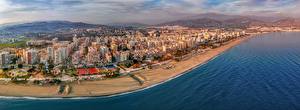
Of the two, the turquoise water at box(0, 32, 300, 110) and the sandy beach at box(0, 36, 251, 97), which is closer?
the turquoise water at box(0, 32, 300, 110)

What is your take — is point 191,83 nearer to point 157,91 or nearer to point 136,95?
point 157,91

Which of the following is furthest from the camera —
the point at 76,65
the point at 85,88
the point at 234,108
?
the point at 76,65

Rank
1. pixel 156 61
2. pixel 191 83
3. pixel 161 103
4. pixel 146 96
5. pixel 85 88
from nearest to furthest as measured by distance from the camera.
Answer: pixel 161 103
pixel 146 96
pixel 85 88
pixel 191 83
pixel 156 61

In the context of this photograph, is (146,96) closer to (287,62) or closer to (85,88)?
(85,88)

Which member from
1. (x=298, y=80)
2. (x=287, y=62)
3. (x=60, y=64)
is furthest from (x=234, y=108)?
(x=60, y=64)

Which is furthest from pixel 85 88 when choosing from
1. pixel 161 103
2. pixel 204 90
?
pixel 204 90

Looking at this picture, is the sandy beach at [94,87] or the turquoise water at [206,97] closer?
the turquoise water at [206,97]

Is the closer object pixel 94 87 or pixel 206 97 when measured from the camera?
pixel 206 97

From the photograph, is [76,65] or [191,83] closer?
[191,83]

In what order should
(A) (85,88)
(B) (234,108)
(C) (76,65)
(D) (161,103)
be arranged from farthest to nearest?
(C) (76,65) < (A) (85,88) < (D) (161,103) < (B) (234,108)
